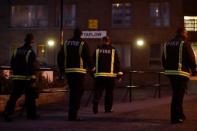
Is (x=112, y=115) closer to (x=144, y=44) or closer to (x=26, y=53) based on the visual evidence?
(x=26, y=53)

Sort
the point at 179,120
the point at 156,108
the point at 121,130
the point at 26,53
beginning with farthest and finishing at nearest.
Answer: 1. the point at 156,108
2. the point at 26,53
3. the point at 179,120
4. the point at 121,130

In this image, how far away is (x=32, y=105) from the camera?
1345cm

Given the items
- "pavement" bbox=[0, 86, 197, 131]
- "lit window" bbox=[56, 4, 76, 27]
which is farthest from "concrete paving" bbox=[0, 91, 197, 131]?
"lit window" bbox=[56, 4, 76, 27]

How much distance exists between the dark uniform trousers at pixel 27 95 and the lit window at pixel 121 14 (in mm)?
23634

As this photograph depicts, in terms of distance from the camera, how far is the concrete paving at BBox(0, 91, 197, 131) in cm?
1155

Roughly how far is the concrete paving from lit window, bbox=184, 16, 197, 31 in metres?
22.3

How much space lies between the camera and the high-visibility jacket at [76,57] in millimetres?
13195

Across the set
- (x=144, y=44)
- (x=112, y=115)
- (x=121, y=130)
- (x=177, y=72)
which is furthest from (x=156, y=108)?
(x=144, y=44)

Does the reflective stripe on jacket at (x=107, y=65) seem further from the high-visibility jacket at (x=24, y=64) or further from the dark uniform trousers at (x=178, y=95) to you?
the dark uniform trousers at (x=178, y=95)

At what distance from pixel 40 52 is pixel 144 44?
6423mm

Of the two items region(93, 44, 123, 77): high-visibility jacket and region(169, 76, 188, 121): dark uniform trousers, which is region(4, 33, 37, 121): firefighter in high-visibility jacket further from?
region(169, 76, 188, 121): dark uniform trousers

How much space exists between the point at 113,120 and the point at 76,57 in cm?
161

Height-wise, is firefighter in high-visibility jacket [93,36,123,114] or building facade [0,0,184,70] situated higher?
building facade [0,0,184,70]

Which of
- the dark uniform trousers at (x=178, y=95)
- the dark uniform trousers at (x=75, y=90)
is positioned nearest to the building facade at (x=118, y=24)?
the dark uniform trousers at (x=75, y=90)
